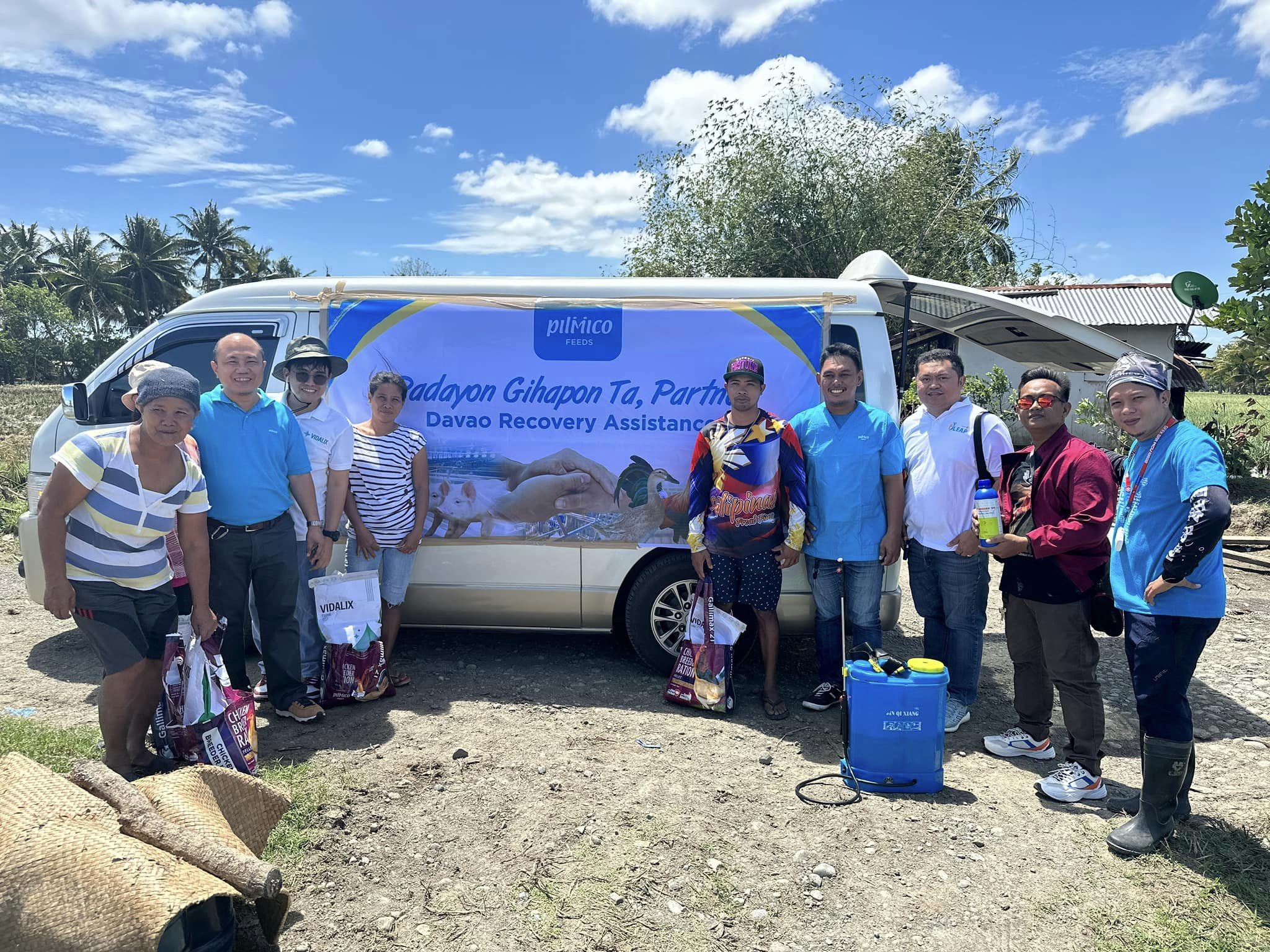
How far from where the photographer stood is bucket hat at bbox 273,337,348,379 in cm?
429

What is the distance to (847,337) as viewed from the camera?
464 centimetres

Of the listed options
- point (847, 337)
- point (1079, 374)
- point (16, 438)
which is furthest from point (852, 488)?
point (16, 438)

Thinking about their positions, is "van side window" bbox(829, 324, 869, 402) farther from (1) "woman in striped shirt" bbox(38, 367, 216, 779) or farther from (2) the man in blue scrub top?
(1) "woman in striped shirt" bbox(38, 367, 216, 779)

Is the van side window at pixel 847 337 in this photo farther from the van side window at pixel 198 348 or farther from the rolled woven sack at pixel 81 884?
the rolled woven sack at pixel 81 884

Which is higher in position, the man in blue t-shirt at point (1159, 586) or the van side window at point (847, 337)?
the van side window at point (847, 337)

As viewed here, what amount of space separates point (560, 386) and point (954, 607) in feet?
8.17

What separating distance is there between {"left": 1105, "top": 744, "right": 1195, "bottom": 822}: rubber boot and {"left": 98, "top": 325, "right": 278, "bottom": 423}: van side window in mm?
4977

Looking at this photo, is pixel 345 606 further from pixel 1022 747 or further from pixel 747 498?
pixel 1022 747

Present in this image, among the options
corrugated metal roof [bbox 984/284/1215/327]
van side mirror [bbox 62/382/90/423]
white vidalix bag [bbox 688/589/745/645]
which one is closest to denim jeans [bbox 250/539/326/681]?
van side mirror [bbox 62/382/90/423]

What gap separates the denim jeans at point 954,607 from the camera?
4.18 metres

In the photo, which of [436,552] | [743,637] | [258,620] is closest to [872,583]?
[743,637]

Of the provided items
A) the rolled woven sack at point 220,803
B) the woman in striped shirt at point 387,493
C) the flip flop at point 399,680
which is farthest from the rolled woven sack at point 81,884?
the flip flop at point 399,680

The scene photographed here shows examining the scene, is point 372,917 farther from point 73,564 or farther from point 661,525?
point 661,525

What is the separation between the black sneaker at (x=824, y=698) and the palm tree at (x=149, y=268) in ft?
195
